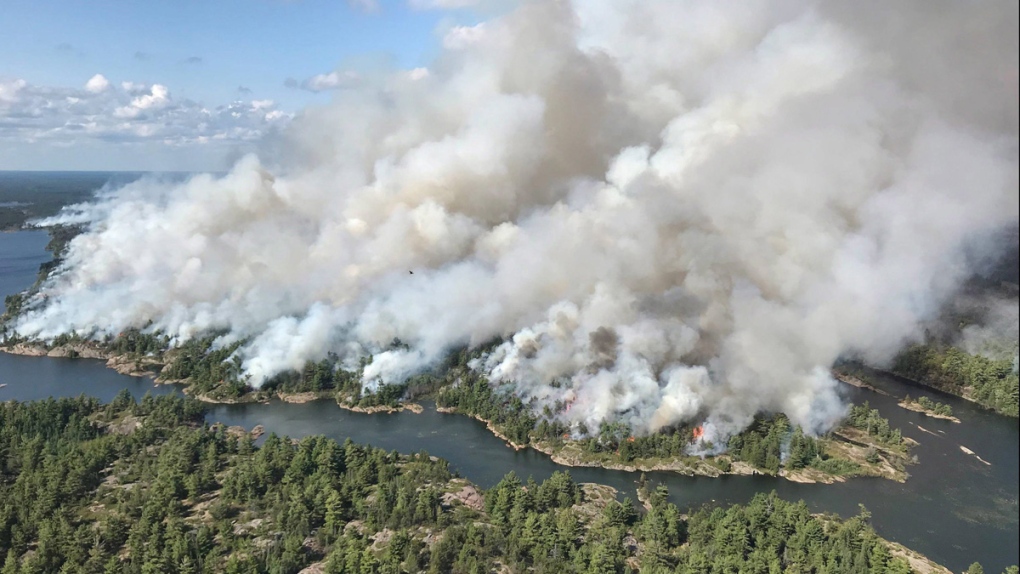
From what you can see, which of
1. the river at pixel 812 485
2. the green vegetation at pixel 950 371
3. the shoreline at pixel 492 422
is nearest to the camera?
the river at pixel 812 485

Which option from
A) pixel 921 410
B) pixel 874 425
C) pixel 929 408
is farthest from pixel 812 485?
pixel 929 408

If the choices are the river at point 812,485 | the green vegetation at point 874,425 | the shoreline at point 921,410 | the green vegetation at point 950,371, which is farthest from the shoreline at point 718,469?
the green vegetation at point 950,371

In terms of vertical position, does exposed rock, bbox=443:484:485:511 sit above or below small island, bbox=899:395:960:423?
below

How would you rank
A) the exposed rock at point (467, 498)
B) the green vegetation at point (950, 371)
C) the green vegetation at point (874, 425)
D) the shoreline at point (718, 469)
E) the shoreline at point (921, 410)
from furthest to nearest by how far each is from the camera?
the green vegetation at point (950, 371) → the shoreline at point (921, 410) → the green vegetation at point (874, 425) → the shoreline at point (718, 469) → the exposed rock at point (467, 498)

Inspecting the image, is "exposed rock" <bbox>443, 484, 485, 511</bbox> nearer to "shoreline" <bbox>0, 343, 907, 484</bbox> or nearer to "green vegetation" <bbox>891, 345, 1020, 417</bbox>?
"shoreline" <bbox>0, 343, 907, 484</bbox>

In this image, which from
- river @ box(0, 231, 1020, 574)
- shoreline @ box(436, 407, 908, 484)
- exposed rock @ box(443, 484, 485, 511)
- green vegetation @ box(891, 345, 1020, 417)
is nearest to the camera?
exposed rock @ box(443, 484, 485, 511)

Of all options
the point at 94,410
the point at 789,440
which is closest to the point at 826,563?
the point at 789,440

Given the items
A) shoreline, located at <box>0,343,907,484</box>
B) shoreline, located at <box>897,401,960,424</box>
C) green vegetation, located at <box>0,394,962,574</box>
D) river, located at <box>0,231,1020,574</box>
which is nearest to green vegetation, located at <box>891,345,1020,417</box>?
river, located at <box>0,231,1020,574</box>

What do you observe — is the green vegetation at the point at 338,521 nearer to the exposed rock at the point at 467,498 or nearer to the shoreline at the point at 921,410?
the exposed rock at the point at 467,498
